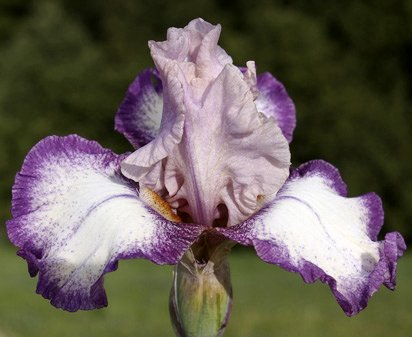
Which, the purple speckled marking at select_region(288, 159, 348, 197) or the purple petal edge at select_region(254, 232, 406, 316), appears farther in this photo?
the purple speckled marking at select_region(288, 159, 348, 197)

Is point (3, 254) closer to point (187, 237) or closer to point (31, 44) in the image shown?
point (31, 44)

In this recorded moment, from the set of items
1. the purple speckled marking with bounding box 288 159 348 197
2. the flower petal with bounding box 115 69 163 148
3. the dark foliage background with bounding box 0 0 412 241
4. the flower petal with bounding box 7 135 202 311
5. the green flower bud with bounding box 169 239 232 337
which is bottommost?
the dark foliage background with bounding box 0 0 412 241

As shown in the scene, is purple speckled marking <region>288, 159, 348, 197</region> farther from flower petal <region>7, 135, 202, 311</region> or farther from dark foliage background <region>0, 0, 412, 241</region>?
dark foliage background <region>0, 0, 412, 241</region>

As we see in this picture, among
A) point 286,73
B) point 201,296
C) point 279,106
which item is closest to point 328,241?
point 201,296

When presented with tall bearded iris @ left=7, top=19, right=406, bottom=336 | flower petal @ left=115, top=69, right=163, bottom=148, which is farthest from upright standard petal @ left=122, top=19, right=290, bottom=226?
flower petal @ left=115, top=69, right=163, bottom=148

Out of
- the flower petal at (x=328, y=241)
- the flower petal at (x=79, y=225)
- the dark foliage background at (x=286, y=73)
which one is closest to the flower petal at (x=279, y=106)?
the flower petal at (x=328, y=241)

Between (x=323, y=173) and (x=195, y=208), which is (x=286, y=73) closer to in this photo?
(x=323, y=173)
